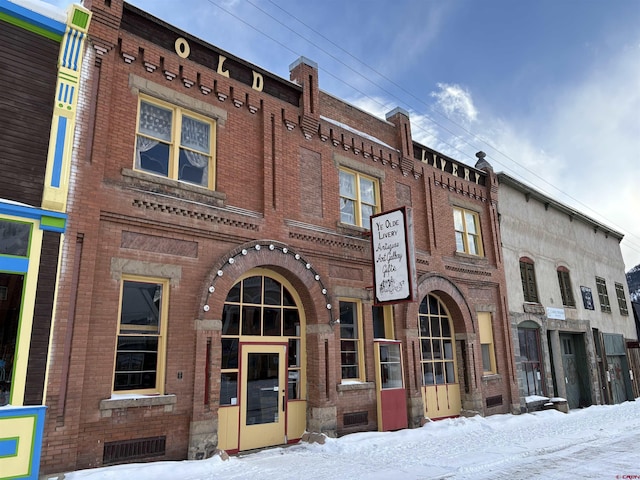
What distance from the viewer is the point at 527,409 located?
16453 mm

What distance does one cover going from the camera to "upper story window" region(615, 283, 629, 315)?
2497cm

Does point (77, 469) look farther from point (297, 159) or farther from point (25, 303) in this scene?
point (297, 159)

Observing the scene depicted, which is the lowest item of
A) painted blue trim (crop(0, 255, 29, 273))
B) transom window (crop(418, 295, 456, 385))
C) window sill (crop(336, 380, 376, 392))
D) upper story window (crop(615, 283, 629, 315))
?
window sill (crop(336, 380, 376, 392))

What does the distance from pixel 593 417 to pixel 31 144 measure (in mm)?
18316

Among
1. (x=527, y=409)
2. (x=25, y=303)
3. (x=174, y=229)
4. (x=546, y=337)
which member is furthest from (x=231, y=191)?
(x=546, y=337)

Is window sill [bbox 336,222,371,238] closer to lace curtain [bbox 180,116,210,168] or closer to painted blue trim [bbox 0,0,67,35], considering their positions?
lace curtain [bbox 180,116,210,168]

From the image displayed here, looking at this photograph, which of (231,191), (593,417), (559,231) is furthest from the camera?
(559,231)

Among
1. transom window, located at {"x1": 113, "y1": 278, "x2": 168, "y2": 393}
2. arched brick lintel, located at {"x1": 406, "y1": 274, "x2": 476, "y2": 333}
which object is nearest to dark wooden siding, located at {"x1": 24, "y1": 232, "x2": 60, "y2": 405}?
transom window, located at {"x1": 113, "y1": 278, "x2": 168, "y2": 393}

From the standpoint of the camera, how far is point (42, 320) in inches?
290

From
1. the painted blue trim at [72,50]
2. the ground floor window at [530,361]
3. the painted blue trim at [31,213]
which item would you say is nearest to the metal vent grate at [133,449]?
the painted blue trim at [31,213]

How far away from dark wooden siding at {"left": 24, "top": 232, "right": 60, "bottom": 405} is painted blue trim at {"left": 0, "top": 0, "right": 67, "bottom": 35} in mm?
3813

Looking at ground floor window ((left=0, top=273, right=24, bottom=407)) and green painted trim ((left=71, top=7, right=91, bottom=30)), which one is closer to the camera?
ground floor window ((left=0, top=273, right=24, bottom=407))

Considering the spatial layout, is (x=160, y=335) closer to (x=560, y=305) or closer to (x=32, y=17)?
(x=32, y=17)

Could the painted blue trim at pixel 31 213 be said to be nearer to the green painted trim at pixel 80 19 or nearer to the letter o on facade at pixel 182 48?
the green painted trim at pixel 80 19
